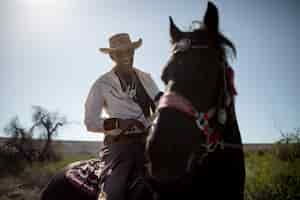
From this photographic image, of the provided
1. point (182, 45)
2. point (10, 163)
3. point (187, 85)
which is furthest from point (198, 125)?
point (10, 163)

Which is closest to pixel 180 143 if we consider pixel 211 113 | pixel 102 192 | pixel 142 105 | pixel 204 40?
pixel 211 113

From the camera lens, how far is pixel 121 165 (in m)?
3.33

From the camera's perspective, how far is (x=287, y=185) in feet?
30.1

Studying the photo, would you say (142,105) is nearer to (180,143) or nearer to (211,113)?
(211,113)

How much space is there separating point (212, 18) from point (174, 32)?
0.40 m

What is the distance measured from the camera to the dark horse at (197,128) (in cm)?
219

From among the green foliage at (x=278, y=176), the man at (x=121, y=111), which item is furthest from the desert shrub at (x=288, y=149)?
the man at (x=121, y=111)

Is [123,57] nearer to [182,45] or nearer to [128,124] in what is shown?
[128,124]

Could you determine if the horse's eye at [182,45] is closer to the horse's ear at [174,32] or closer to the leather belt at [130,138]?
the horse's ear at [174,32]

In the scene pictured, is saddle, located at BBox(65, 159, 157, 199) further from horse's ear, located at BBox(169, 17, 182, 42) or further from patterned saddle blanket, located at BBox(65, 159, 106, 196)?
horse's ear, located at BBox(169, 17, 182, 42)

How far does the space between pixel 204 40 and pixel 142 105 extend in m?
1.42

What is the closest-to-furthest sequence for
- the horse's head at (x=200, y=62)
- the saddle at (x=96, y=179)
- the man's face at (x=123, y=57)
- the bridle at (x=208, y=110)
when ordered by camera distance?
the bridle at (x=208, y=110) < the horse's head at (x=200, y=62) < the saddle at (x=96, y=179) < the man's face at (x=123, y=57)

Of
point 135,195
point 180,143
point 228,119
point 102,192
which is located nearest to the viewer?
point 180,143

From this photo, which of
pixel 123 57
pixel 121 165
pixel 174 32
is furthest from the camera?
pixel 123 57
